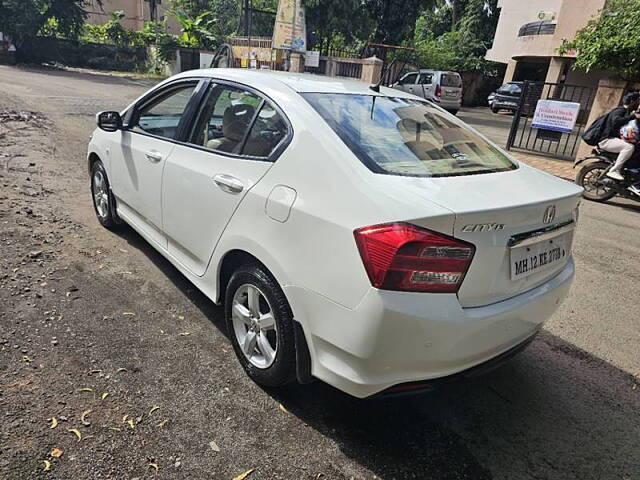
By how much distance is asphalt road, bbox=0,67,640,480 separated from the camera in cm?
220

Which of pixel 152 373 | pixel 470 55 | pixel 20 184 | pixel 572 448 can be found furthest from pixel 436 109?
pixel 470 55

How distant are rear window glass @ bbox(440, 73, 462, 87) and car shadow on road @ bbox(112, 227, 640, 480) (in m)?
19.4

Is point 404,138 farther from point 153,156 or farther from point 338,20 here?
point 338,20

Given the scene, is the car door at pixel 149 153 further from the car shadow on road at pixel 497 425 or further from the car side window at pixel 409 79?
the car side window at pixel 409 79

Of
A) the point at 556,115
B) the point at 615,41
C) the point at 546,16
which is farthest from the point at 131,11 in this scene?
the point at 615,41

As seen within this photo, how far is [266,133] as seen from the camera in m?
2.67

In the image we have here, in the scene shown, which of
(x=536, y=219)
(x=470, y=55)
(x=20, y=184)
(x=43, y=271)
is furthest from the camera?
(x=470, y=55)

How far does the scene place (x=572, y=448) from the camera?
96.2 inches

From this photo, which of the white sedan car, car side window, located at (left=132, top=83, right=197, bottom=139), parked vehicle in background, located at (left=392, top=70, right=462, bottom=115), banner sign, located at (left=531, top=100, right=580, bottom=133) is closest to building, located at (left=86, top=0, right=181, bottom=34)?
parked vehicle in background, located at (left=392, top=70, right=462, bottom=115)

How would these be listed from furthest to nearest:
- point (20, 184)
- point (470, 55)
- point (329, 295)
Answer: point (470, 55)
point (20, 184)
point (329, 295)

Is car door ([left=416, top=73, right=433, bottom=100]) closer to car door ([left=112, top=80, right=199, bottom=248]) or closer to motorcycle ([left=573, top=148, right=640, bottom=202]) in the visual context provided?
motorcycle ([left=573, top=148, right=640, bottom=202])

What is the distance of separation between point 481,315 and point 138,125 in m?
3.19

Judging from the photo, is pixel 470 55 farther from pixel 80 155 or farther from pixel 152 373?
pixel 152 373

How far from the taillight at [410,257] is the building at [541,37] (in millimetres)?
21548
